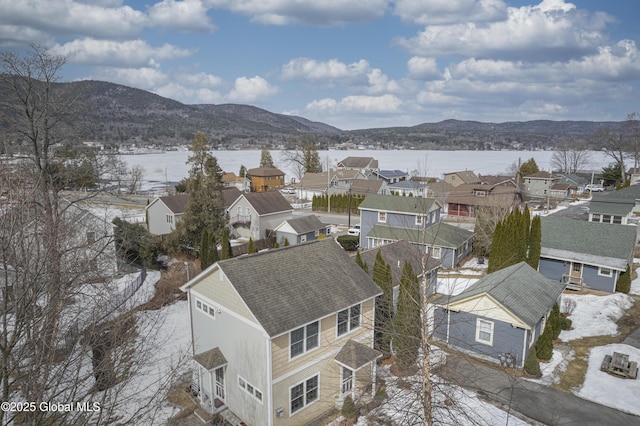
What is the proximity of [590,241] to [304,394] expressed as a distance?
83.9 feet

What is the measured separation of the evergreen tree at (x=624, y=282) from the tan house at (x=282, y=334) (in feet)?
67.2

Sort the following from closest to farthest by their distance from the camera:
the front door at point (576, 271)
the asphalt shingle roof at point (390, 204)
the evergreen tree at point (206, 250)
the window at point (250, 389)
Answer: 1. the window at point (250, 389)
2. the front door at point (576, 271)
3. the evergreen tree at point (206, 250)
4. the asphalt shingle roof at point (390, 204)

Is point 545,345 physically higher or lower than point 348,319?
lower

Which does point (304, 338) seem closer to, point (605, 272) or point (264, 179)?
point (605, 272)

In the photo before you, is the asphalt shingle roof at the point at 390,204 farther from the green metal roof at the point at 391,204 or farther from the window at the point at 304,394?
the window at the point at 304,394

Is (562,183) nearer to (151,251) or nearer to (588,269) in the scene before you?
(588,269)

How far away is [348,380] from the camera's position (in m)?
16.9

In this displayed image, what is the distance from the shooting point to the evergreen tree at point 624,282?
27.1 meters

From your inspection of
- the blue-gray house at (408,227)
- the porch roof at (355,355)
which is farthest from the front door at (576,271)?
the porch roof at (355,355)

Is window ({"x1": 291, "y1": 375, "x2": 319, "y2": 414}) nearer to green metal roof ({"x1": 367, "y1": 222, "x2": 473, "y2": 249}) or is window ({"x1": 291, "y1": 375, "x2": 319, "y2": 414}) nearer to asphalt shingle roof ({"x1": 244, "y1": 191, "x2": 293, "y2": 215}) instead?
green metal roof ({"x1": 367, "y1": 222, "x2": 473, "y2": 249})

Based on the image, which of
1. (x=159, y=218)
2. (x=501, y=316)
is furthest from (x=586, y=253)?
(x=159, y=218)

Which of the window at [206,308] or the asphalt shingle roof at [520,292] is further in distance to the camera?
the asphalt shingle roof at [520,292]

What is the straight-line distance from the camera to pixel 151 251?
111ft

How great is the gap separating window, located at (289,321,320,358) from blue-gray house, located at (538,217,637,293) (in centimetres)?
2283
